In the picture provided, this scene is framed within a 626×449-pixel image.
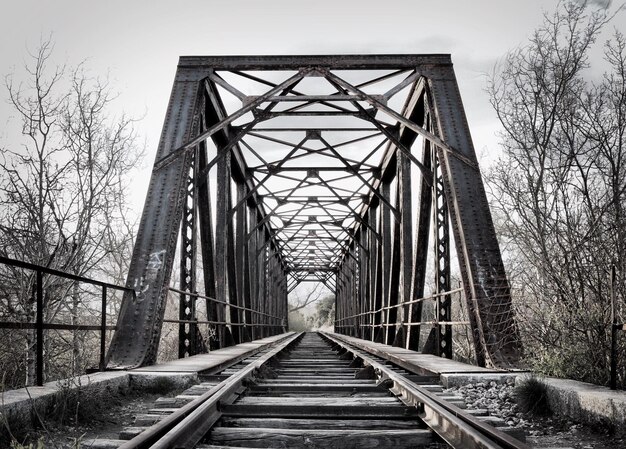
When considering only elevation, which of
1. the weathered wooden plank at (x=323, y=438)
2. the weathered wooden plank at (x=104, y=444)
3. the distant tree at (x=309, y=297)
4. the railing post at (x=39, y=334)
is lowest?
the weathered wooden plank at (x=323, y=438)

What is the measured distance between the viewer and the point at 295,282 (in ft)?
163

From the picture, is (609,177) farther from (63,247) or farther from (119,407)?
(63,247)

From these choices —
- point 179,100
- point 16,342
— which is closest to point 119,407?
point 16,342

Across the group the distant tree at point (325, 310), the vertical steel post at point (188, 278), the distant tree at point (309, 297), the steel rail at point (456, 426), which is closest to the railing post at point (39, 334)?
the steel rail at point (456, 426)

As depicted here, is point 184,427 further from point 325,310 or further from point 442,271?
point 325,310

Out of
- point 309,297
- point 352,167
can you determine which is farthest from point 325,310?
point 352,167

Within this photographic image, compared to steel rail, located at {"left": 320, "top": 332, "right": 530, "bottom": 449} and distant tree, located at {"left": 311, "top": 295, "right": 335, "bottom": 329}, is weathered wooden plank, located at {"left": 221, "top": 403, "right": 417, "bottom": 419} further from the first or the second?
distant tree, located at {"left": 311, "top": 295, "right": 335, "bottom": 329}

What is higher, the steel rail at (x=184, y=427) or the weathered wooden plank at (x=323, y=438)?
the steel rail at (x=184, y=427)

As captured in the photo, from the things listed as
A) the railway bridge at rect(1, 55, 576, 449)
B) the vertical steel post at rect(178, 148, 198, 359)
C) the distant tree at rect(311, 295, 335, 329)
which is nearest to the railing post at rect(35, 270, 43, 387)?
the railway bridge at rect(1, 55, 576, 449)

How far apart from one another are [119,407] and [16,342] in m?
4.78

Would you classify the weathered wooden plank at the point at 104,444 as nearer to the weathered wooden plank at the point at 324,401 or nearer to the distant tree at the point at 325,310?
the weathered wooden plank at the point at 324,401

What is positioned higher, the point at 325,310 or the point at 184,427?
the point at 325,310

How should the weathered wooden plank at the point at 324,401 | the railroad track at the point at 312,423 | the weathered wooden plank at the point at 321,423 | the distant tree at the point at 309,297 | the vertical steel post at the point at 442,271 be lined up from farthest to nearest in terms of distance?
the distant tree at the point at 309,297 → the vertical steel post at the point at 442,271 → the weathered wooden plank at the point at 324,401 → the weathered wooden plank at the point at 321,423 → the railroad track at the point at 312,423

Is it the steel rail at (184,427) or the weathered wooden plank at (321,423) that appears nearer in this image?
the steel rail at (184,427)
